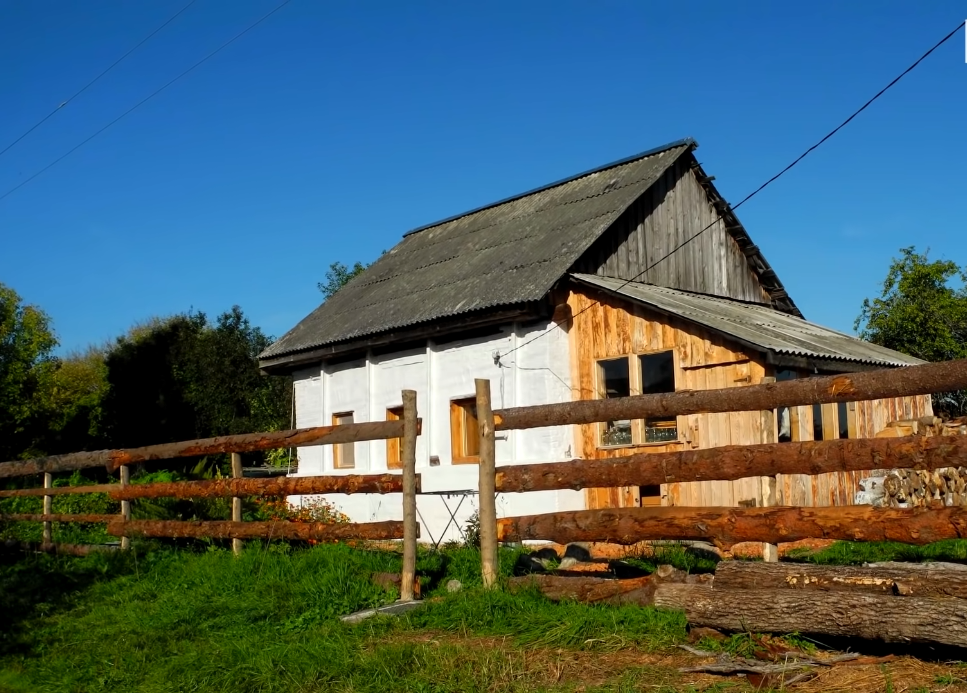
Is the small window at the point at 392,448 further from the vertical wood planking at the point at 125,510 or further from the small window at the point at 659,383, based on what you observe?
the vertical wood planking at the point at 125,510

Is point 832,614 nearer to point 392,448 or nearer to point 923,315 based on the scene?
point 392,448

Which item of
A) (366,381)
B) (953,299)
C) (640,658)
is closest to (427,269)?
(366,381)

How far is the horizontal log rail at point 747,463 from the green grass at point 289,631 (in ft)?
3.17

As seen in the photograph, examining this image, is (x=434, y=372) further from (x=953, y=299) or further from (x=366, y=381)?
(x=953, y=299)

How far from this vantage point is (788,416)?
42.2 ft

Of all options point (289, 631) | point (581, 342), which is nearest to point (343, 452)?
point (581, 342)

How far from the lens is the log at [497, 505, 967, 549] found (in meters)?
5.31

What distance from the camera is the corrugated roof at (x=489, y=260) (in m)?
15.0

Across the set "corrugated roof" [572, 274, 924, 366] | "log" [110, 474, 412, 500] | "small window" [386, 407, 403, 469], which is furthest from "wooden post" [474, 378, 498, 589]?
"small window" [386, 407, 403, 469]

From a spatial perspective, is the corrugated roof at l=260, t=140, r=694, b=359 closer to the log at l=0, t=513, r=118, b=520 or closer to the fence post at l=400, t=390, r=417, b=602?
the fence post at l=400, t=390, r=417, b=602

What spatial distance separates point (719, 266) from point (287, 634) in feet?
44.1

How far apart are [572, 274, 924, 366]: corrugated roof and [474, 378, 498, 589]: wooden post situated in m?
5.10

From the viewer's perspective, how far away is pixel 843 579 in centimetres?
518

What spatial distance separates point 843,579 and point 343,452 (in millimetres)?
14144
